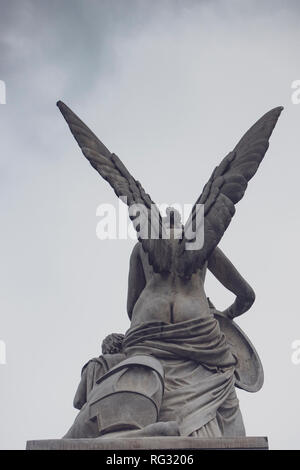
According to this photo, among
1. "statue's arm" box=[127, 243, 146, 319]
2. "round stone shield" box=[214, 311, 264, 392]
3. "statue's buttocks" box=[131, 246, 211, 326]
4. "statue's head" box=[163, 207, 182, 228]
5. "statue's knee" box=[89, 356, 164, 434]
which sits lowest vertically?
"statue's knee" box=[89, 356, 164, 434]

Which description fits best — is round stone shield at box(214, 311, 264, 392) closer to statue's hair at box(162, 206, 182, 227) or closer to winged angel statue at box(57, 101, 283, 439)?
winged angel statue at box(57, 101, 283, 439)

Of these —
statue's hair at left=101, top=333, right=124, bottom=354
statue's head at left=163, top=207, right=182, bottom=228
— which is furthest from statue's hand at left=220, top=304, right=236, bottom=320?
statue's hair at left=101, top=333, right=124, bottom=354

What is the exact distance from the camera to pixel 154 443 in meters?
7.17

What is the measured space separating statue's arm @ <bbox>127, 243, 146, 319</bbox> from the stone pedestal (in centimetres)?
248

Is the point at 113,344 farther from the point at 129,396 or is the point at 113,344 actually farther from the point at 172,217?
the point at 172,217

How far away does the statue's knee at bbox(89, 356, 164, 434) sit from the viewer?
770 cm

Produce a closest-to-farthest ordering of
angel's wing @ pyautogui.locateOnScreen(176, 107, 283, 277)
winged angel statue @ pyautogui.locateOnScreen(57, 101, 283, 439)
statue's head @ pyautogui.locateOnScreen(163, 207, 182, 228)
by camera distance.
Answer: winged angel statue @ pyautogui.locateOnScreen(57, 101, 283, 439) < angel's wing @ pyautogui.locateOnScreen(176, 107, 283, 277) < statue's head @ pyautogui.locateOnScreen(163, 207, 182, 228)

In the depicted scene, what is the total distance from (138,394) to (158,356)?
714mm

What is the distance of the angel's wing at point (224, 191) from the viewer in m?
8.91

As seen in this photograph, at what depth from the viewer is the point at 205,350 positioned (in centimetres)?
852

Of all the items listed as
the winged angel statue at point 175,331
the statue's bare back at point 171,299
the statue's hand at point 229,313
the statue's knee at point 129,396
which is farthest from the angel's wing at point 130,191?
the statue's knee at point 129,396

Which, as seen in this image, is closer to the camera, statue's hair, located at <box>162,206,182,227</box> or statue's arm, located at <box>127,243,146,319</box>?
statue's arm, located at <box>127,243,146,319</box>
